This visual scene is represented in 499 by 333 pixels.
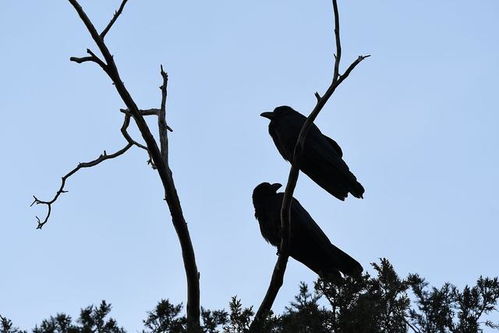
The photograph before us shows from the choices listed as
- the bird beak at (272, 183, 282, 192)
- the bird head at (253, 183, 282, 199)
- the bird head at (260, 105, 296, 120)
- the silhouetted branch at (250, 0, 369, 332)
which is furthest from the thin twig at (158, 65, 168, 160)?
the bird head at (260, 105, 296, 120)

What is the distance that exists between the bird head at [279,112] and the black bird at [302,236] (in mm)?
1146

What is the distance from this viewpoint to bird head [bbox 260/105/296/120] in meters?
8.91

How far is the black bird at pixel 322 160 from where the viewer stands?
7.79m

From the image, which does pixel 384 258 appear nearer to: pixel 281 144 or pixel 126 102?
pixel 126 102

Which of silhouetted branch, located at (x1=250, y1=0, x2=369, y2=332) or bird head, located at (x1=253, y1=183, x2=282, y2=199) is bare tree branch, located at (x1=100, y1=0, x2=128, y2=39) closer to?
silhouetted branch, located at (x1=250, y1=0, x2=369, y2=332)

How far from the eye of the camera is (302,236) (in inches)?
301

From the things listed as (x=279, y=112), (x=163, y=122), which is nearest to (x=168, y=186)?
(x=163, y=122)

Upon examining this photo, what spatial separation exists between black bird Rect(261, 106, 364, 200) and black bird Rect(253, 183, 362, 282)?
394mm

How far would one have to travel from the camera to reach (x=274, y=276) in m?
5.75

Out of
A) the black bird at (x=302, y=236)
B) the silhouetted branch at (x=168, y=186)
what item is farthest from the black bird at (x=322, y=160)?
the silhouetted branch at (x=168, y=186)

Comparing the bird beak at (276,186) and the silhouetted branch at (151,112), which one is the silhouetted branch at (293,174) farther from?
the bird beak at (276,186)

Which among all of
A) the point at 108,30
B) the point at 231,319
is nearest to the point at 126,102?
the point at 108,30

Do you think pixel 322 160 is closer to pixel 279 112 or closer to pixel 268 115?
pixel 279 112

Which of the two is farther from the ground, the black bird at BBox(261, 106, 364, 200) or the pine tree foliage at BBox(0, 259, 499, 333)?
the black bird at BBox(261, 106, 364, 200)
